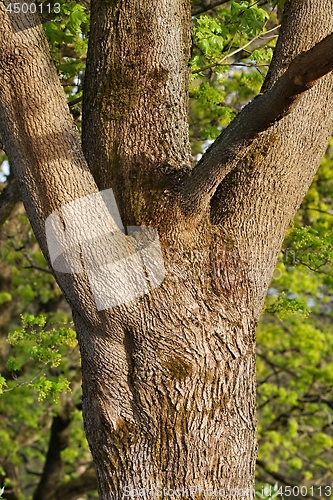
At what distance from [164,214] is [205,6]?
2979mm

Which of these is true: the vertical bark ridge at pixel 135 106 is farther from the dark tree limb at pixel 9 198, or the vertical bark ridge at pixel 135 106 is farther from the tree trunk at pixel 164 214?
the dark tree limb at pixel 9 198

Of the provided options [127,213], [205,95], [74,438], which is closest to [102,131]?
[127,213]

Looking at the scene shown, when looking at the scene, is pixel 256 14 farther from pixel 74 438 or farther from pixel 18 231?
pixel 74 438

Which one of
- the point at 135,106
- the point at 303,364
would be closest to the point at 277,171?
the point at 135,106

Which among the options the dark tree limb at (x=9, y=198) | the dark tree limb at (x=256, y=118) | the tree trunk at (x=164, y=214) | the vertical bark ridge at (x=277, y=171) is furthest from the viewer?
the dark tree limb at (x=9, y=198)

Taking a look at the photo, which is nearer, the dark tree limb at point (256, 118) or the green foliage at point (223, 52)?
the dark tree limb at point (256, 118)

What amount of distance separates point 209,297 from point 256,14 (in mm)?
2118

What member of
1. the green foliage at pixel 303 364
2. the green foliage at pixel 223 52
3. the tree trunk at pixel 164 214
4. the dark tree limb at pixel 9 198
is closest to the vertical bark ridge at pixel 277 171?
the tree trunk at pixel 164 214

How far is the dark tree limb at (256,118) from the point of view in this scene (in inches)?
95.7

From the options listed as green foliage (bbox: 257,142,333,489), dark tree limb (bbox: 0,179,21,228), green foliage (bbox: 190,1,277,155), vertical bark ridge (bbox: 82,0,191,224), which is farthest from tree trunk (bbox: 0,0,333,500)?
green foliage (bbox: 257,142,333,489)

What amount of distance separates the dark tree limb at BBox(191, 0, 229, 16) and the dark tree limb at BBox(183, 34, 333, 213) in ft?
8.90

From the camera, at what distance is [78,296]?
9.78ft

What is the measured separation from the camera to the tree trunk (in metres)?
2.98

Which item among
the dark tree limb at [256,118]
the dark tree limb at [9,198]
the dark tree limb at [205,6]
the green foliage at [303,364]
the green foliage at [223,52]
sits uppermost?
the dark tree limb at [205,6]
